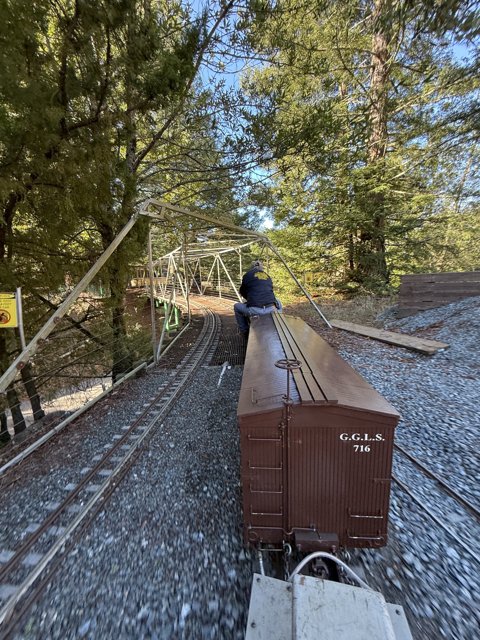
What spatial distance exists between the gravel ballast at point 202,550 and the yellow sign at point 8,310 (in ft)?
6.12

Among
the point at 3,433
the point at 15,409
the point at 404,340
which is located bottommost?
the point at 3,433

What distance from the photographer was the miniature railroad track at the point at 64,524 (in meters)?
2.02

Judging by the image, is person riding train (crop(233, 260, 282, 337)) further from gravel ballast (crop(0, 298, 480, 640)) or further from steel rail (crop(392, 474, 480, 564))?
steel rail (crop(392, 474, 480, 564))

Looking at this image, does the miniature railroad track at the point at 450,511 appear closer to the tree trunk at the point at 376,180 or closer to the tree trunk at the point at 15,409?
the tree trunk at the point at 15,409

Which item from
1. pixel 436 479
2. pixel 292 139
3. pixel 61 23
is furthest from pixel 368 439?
pixel 292 139

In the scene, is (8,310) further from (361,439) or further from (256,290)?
(256,290)

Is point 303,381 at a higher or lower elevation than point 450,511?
higher

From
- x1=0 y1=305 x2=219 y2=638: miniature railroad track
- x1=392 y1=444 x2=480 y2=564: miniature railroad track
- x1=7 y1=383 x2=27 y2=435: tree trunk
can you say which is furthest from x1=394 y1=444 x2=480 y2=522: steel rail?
x1=7 y1=383 x2=27 y2=435: tree trunk

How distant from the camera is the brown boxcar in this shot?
202 cm

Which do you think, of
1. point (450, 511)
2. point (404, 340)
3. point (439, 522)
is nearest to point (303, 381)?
point (439, 522)

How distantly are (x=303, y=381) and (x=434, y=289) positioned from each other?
33.5 feet

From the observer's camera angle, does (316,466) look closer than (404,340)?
Yes

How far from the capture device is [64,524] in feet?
8.73

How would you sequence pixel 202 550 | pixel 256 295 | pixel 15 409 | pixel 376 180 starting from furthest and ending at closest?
pixel 376 180 < pixel 256 295 < pixel 15 409 < pixel 202 550
